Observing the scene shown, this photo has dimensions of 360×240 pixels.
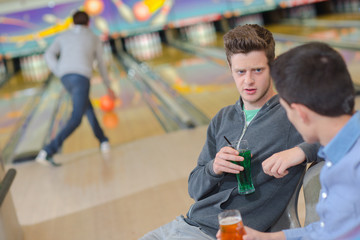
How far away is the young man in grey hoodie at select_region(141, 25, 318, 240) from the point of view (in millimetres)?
1529

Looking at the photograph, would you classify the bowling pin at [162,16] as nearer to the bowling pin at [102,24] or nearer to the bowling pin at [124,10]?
the bowling pin at [124,10]

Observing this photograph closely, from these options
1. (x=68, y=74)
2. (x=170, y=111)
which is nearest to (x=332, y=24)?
(x=170, y=111)

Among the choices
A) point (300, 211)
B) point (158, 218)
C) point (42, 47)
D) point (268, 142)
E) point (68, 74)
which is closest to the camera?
point (268, 142)

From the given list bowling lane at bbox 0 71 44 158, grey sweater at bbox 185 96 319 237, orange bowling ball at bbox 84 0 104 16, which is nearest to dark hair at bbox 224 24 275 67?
grey sweater at bbox 185 96 319 237

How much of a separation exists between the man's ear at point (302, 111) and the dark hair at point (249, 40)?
0.47 meters

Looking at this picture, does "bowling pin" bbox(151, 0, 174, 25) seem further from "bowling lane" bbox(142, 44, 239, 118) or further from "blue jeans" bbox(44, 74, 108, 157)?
"blue jeans" bbox(44, 74, 108, 157)

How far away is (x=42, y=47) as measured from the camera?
485 inches

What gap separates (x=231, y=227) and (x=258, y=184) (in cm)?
39

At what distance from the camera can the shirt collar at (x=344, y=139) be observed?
107cm

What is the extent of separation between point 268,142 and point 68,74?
132 inches

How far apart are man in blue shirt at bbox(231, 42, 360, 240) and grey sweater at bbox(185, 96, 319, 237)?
403mm

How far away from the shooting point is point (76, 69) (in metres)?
4.55

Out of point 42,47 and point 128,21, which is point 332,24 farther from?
point 42,47

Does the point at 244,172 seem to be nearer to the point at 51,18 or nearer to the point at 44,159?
the point at 44,159
